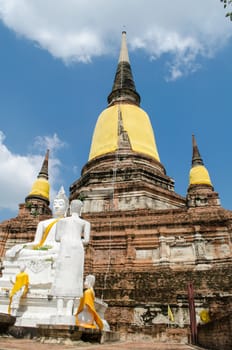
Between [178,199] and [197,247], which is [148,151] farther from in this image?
[197,247]

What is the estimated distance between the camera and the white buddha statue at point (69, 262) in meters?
6.41

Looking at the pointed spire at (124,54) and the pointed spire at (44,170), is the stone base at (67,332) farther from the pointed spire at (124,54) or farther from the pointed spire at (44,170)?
the pointed spire at (124,54)

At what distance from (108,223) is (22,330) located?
9.56 metres

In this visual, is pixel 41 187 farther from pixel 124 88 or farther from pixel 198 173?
pixel 124 88

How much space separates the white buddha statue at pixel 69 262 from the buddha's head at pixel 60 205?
308 cm

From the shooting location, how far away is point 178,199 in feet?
67.6

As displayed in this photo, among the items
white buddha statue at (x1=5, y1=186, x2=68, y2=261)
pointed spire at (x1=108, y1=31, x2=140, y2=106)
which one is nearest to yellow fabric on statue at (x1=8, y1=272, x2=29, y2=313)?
white buddha statue at (x1=5, y1=186, x2=68, y2=261)

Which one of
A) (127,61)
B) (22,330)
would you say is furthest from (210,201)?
(127,61)

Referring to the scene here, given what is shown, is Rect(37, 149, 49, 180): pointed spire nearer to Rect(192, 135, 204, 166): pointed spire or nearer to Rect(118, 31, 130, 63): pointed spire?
Rect(192, 135, 204, 166): pointed spire

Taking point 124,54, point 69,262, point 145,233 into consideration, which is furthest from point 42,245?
point 124,54

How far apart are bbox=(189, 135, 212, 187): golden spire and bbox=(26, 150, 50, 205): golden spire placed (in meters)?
10.9

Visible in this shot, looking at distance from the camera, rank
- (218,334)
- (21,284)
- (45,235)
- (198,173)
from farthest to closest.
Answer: (198,173) < (45,235) < (21,284) < (218,334)

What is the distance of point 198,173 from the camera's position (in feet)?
72.8

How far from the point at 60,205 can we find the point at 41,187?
14092 mm
